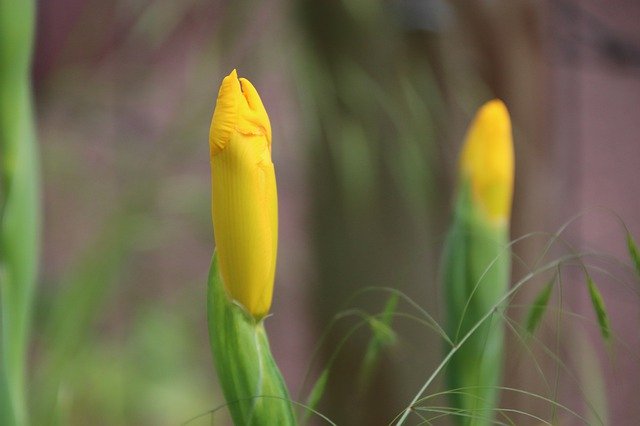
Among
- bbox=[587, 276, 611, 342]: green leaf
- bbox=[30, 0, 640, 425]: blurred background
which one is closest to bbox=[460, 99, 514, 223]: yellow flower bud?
bbox=[587, 276, 611, 342]: green leaf

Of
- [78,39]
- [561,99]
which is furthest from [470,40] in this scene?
[561,99]

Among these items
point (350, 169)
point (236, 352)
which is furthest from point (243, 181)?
point (350, 169)

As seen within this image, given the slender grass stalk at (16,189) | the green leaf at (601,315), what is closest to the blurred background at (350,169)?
the slender grass stalk at (16,189)

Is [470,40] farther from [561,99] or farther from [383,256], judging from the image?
[561,99]

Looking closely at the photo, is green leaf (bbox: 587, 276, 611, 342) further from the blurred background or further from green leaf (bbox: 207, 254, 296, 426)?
the blurred background

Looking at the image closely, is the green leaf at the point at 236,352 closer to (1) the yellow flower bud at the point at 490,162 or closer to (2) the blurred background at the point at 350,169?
(1) the yellow flower bud at the point at 490,162

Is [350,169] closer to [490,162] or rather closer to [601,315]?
[490,162]

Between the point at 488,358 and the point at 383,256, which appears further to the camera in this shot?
the point at 383,256

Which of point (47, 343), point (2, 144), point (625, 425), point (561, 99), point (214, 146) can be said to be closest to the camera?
point (214, 146)
